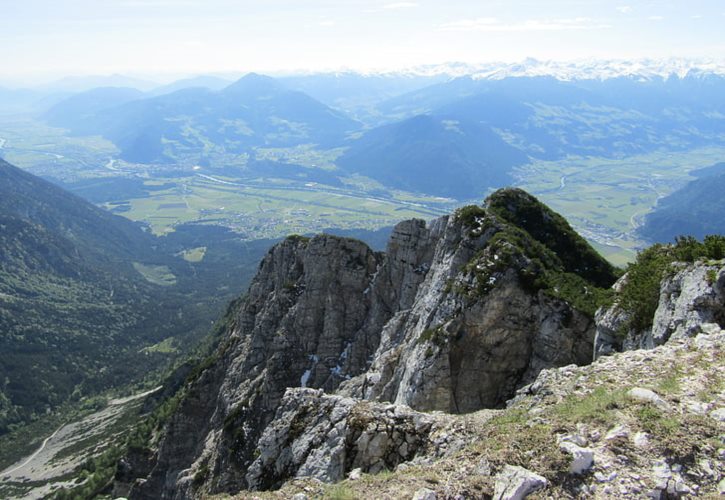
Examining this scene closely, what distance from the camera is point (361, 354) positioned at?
5538 centimetres

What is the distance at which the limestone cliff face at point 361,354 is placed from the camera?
894 inches

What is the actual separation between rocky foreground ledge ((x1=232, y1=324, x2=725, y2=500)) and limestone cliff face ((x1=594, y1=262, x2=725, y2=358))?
2.18 metres

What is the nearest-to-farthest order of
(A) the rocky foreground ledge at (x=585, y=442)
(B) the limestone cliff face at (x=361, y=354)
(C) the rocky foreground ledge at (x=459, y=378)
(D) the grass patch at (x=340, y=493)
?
(A) the rocky foreground ledge at (x=585, y=442) < (C) the rocky foreground ledge at (x=459, y=378) < (D) the grass patch at (x=340, y=493) < (B) the limestone cliff face at (x=361, y=354)

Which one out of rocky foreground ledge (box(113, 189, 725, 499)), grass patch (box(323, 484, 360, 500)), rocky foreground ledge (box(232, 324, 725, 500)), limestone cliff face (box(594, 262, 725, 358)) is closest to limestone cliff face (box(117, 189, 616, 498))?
rocky foreground ledge (box(113, 189, 725, 499))

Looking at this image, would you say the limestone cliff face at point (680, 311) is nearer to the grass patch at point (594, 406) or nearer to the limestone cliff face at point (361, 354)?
the limestone cliff face at point (361, 354)

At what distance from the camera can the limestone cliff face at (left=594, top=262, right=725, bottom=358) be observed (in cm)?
2270

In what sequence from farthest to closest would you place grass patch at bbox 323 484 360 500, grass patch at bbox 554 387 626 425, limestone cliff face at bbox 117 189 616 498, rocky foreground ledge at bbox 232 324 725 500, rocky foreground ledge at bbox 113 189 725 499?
limestone cliff face at bbox 117 189 616 498, grass patch at bbox 554 387 626 425, grass patch at bbox 323 484 360 500, rocky foreground ledge at bbox 113 189 725 499, rocky foreground ledge at bbox 232 324 725 500

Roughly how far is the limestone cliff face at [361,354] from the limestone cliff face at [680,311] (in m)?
4.35

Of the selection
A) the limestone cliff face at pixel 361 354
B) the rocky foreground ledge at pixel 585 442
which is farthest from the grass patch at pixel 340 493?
the limestone cliff face at pixel 361 354

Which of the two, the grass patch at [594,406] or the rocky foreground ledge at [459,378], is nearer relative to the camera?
the rocky foreground ledge at [459,378]

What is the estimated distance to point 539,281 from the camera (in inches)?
1377

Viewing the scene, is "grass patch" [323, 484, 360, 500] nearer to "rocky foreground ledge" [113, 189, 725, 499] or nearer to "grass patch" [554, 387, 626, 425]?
"rocky foreground ledge" [113, 189, 725, 499]

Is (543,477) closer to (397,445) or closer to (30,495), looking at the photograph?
(397,445)

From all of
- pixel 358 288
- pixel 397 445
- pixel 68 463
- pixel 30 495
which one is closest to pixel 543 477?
pixel 397 445
